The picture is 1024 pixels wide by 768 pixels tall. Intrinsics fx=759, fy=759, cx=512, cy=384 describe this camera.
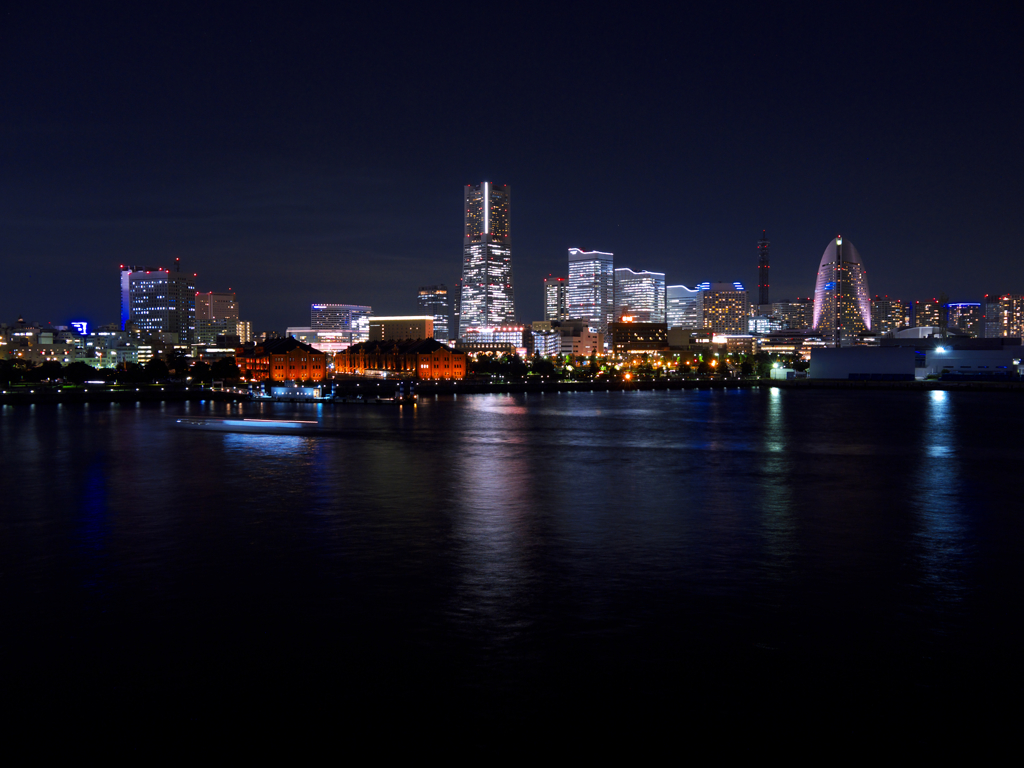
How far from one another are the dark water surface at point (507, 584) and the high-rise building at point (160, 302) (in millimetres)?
181932

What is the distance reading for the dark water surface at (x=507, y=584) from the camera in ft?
27.8

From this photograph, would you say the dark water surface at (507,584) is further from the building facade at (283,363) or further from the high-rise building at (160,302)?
the high-rise building at (160,302)

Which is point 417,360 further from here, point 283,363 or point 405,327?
point 405,327

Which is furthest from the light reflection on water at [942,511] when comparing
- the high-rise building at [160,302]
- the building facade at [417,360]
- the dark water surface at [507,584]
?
the high-rise building at [160,302]

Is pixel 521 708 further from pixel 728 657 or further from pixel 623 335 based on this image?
pixel 623 335

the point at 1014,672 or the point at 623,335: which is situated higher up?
the point at 623,335

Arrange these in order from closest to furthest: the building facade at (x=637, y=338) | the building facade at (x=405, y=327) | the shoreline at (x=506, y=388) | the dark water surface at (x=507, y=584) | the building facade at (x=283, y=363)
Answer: the dark water surface at (x=507, y=584) < the shoreline at (x=506, y=388) < the building facade at (x=283, y=363) < the building facade at (x=637, y=338) < the building facade at (x=405, y=327)

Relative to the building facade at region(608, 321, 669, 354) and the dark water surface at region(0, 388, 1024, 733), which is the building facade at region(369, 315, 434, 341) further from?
the dark water surface at region(0, 388, 1024, 733)

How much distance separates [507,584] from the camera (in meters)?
12.3

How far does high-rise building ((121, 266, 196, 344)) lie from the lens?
19588 cm

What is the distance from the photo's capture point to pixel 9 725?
7.51 meters

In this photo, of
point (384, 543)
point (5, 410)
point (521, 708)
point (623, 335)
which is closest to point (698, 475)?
point (384, 543)

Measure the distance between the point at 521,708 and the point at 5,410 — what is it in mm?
67217

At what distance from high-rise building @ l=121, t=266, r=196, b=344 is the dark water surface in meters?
182
